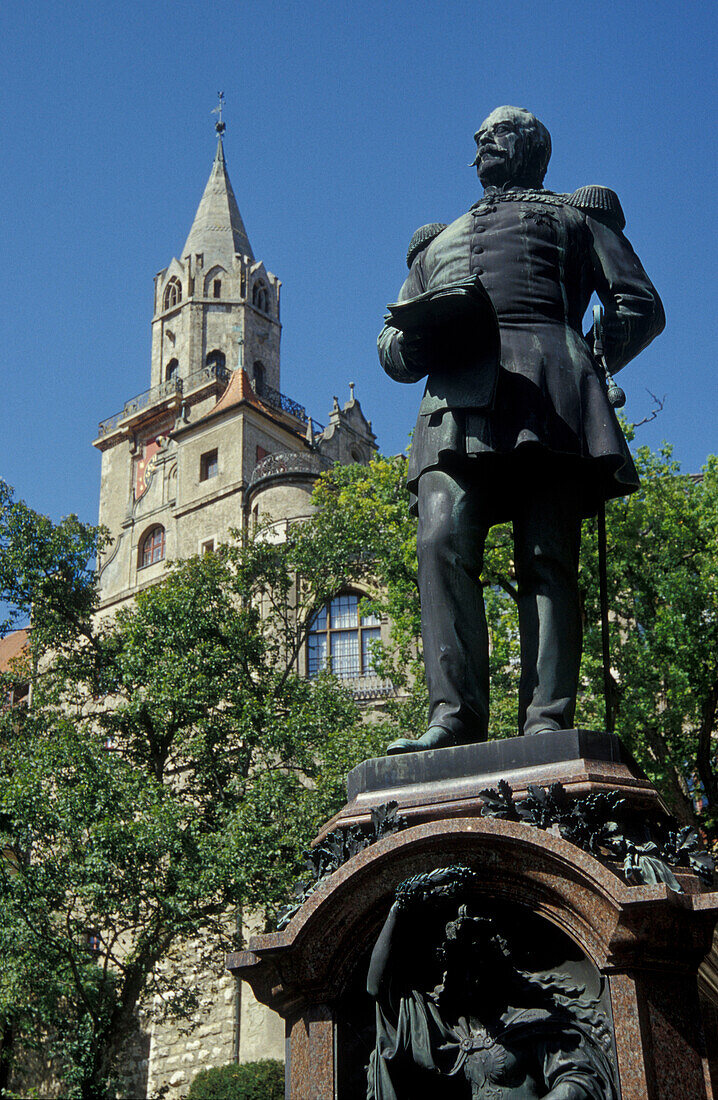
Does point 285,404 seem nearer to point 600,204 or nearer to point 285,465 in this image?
point 285,465

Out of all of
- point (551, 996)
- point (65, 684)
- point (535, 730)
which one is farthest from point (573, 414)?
point (65, 684)

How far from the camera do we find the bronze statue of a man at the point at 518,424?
199 inches

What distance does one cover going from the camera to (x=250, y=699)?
76.9 feet

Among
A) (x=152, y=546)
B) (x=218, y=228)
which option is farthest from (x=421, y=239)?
(x=218, y=228)

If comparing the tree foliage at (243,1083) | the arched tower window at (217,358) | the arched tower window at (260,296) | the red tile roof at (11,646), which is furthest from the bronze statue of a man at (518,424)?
the arched tower window at (260,296)

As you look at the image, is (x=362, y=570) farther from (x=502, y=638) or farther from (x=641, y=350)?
(x=641, y=350)

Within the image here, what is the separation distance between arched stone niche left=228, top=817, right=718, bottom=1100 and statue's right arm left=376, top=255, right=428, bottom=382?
200 centimetres

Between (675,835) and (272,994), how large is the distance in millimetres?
1532

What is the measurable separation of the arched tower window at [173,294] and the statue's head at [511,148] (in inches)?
2287

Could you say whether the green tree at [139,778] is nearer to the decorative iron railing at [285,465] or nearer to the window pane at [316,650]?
the window pane at [316,650]

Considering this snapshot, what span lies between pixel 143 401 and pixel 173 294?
801 centimetres

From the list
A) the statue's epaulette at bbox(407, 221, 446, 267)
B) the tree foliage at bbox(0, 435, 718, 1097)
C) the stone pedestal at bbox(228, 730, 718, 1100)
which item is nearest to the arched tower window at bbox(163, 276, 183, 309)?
the tree foliage at bbox(0, 435, 718, 1097)

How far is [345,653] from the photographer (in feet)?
123

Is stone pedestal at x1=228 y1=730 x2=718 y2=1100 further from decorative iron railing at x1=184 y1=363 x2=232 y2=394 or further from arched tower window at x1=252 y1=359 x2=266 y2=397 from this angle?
arched tower window at x1=252 y1=359 x2=266 y2=397
